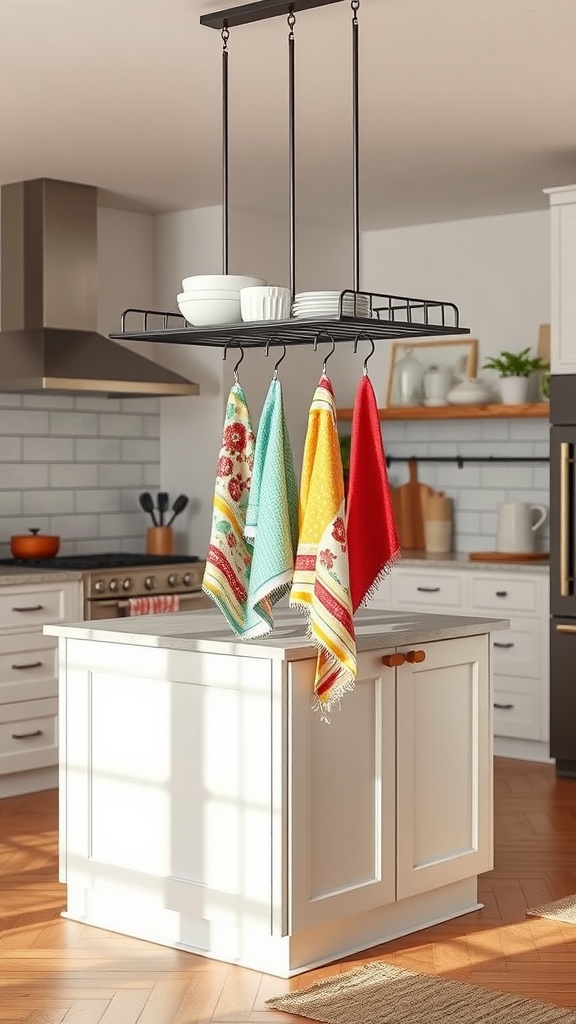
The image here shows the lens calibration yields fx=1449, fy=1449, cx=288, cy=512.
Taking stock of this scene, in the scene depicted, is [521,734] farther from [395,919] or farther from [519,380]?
[395,919]

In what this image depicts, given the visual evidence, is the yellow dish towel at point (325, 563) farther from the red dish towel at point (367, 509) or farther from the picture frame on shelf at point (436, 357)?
the picture frame on shelf at point (436, 357)

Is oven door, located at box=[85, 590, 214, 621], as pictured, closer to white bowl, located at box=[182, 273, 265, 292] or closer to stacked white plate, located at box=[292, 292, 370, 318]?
white bowl, located at box=[182, 273, 265, 292]

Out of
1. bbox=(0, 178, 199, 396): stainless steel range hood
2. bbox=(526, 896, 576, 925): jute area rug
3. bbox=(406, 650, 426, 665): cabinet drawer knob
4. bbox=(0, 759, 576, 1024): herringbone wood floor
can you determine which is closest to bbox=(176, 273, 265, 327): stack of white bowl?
bbox=(406, 650, 426, 665): cabinet drawer knob

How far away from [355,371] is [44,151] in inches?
104

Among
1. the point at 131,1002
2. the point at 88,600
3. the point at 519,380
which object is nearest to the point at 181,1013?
the point at 131,1002

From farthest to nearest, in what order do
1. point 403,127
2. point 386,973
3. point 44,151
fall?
1. point 44,151
2. point 403,127
3. point 386,973

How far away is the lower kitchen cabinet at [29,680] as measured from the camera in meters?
6.03

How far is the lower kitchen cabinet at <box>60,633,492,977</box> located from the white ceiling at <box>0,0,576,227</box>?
1842 millimetres

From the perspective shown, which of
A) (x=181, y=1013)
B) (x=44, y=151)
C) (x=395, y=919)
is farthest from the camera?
(x=44, y=151)

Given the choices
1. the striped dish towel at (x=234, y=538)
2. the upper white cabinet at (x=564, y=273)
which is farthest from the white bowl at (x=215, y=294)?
the upper white cabinet at (x=564, y=273)

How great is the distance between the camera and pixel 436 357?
7766 mm

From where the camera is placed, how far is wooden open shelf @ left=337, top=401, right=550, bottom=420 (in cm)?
706

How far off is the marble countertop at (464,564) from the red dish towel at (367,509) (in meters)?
2.84

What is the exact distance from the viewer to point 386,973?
3822 mm
